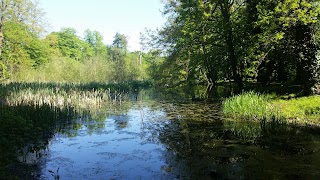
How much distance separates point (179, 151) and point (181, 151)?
0.16 feet

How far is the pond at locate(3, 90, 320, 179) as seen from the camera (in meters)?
5.38

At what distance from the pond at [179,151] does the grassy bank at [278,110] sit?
0.73 m

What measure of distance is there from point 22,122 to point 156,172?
3853mm

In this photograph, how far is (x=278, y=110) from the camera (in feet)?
35.5

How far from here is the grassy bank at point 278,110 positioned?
32.3 feet

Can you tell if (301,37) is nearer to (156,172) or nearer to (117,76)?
(156,172)

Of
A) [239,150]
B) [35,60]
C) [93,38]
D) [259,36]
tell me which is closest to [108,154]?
[239,150]

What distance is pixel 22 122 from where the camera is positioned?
7.18 m

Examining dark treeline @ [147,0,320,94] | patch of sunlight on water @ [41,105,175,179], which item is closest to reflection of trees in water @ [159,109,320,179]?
patch of sunlight on water @ [41,105,175,179]

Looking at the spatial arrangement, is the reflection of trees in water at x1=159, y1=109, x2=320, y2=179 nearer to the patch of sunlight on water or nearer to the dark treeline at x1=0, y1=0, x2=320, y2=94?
the patch of sunlight on water

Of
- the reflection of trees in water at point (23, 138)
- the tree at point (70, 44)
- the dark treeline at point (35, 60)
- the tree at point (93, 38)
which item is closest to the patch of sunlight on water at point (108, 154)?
the reflection of trees in water at point (23, 138)

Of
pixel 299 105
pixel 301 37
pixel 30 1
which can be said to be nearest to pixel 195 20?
pixel 301 37

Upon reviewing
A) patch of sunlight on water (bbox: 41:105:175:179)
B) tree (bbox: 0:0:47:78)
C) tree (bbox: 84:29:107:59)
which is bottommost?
patch of sunlight on water (bbox: 41:105:175:179)

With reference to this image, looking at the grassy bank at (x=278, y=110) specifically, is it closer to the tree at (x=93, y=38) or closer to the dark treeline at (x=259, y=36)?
the dark treeline at (x=259, y=36)
